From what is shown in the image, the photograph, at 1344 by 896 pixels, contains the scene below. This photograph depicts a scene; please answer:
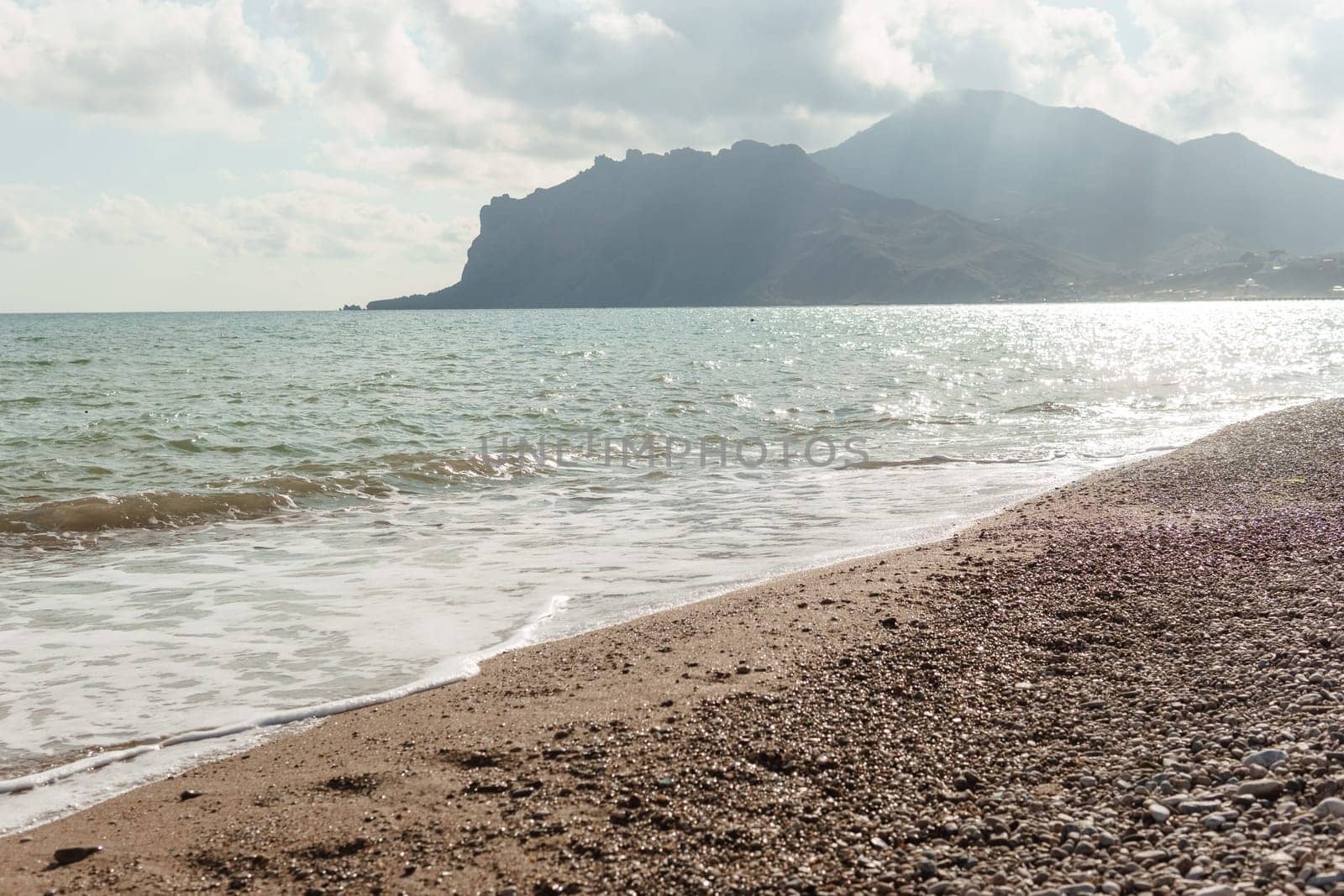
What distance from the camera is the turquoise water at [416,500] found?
757 centimetres

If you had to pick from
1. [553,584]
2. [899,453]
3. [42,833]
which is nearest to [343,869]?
[42,833]

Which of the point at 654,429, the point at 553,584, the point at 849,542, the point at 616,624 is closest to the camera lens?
the point at 616,624

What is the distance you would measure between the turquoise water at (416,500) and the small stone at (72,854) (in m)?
1.60


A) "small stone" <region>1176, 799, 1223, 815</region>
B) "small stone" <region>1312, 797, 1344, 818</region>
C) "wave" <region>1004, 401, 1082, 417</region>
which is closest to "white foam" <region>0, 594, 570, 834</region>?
"small stone" <region>1176, 799, 1223, 815</region>

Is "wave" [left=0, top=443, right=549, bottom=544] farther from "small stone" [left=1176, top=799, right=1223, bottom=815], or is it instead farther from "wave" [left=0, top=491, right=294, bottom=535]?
"small stone" [left=1176, top=799, right=1223, bottom=815]

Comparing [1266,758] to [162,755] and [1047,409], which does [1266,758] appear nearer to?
[162,755]

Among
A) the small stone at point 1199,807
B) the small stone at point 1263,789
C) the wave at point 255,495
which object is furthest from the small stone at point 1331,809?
the wave at point 255,495

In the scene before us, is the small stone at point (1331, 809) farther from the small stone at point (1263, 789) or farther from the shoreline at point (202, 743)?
the shoreline at point (202, 743)

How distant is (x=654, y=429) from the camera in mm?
24047

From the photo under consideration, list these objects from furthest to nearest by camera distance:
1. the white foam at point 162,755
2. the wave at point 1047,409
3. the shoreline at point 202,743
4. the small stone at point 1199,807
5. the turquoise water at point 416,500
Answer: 1. the wave at point 1047,409
2. the turquoise water at point 416,500
3. the shoreline at point 202,743
4. the white foam at point 162,755
5. the small stone at point 1199,807

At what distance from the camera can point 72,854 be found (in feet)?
14.1

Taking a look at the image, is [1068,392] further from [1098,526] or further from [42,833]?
[42,833]

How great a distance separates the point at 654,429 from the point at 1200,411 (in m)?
17.2

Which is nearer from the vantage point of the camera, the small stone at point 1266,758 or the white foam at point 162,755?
the small stone at point 1266,758
